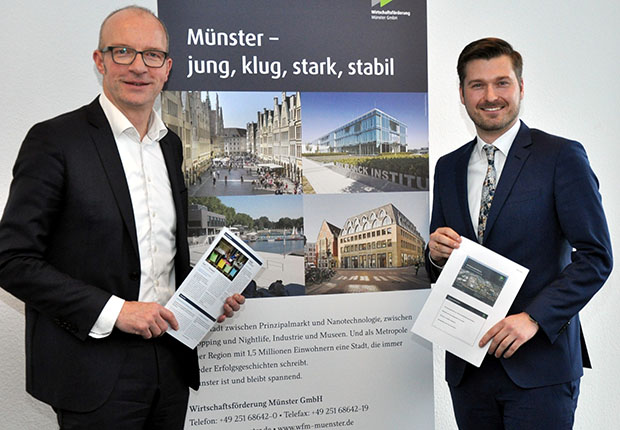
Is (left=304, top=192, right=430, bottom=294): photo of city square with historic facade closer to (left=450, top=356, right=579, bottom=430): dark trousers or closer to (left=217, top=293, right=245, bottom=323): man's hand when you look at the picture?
(left=217, top=293, right=245, bottom=323): man's hand

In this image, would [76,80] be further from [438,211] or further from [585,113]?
[585,113]

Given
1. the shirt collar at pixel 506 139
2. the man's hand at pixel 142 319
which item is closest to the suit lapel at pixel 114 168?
the man's hand at pixel 142 319

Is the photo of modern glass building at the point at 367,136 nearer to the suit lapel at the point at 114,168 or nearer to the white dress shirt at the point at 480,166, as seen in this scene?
the white dress shirt at the point at 480,166

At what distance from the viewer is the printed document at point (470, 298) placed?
1.96m

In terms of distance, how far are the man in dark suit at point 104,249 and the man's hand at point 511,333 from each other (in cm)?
110

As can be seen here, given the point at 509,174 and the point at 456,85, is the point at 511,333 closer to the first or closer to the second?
the point at 509,174

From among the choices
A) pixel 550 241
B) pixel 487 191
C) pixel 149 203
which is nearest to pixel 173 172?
pixel 149 203

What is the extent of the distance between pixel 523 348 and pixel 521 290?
205 mm

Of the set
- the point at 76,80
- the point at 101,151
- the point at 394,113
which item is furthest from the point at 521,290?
the point at 76,80

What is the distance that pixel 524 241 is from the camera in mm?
2018

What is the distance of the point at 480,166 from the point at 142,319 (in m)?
1.37

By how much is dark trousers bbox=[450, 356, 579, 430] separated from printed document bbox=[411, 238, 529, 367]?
0.13 m

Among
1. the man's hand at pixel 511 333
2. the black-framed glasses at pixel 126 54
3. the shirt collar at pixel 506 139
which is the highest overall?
the black-framed glasses at pixel 126 54

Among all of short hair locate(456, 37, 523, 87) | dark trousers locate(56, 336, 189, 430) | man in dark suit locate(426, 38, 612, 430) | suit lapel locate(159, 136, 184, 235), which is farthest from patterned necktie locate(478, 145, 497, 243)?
dark trousers locate(56, 336, 189, 430)
